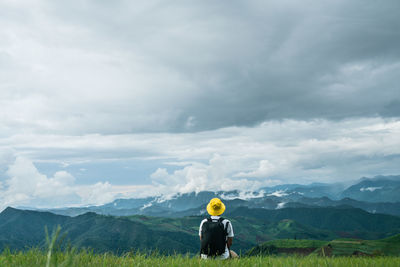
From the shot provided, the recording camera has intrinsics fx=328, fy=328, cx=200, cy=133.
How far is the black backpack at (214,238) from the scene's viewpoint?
13.8 meters

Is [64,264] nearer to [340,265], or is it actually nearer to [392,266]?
[340,265]

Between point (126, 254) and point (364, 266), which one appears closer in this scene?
point (364, 266)

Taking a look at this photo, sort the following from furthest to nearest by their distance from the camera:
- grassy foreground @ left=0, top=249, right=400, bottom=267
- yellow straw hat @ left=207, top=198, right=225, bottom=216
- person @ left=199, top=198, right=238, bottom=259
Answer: yellow straw hat @ left=207, top=198, right=225, bottom=216 → person @ left=199, top=198, right=238, bottom=259 → grassy foreground @ left=0, top=249, right=400, bottom=267

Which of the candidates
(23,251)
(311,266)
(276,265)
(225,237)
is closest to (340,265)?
(311,266)

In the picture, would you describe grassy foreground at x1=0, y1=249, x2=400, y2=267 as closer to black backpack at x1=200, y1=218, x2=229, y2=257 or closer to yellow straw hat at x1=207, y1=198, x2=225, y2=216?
black backpack at x1=200, y1=218, x2=229, y2=257

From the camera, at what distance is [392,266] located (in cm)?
970

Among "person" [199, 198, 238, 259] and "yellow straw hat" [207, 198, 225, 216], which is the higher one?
"yellow straw hat" [207, 198, 225, 216]

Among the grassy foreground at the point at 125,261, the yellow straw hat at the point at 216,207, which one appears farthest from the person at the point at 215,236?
the grassy foreground at the point at 125,261

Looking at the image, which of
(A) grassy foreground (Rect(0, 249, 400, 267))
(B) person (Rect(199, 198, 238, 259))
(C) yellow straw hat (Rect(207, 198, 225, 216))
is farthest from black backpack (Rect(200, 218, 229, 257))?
(A) grassy foreground (Rect(0, 249, 400, 267))

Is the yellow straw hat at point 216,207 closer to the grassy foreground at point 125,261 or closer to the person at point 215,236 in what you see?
the person at point 215,236

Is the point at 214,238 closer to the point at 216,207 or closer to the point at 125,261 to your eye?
the point at 216,207

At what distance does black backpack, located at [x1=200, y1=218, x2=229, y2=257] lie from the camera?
13.8 metres

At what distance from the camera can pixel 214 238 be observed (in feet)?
45.4

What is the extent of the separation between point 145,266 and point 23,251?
552cm
